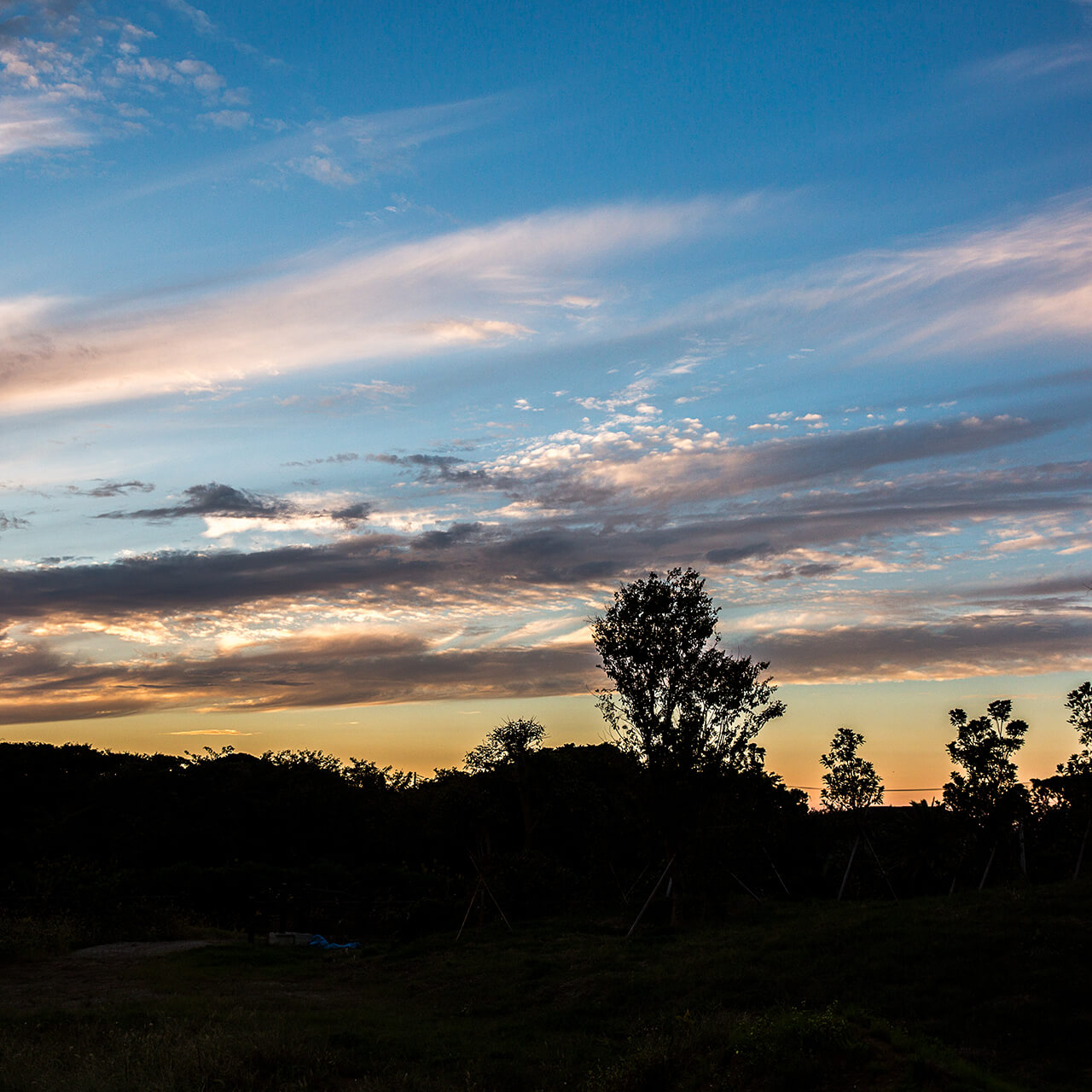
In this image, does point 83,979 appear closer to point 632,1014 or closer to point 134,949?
point 134,949

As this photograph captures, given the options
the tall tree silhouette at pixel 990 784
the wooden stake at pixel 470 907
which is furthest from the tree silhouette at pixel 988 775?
the wooden stake at pixel 470 907

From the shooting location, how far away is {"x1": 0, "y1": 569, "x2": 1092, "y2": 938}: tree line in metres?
24.2

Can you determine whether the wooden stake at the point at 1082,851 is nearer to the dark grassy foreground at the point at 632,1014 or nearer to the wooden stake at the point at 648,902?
the dark grassy foreground at the point at 632,1014

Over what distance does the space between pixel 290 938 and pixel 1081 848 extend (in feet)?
73.3

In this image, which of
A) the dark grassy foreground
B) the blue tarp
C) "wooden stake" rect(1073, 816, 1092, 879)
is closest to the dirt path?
the dark grassy foreground

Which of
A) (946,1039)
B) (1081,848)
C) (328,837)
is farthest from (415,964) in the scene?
(328,837)

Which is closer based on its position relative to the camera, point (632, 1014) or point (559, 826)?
point (632, 1014)

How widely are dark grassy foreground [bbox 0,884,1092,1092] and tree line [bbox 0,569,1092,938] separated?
4.80m

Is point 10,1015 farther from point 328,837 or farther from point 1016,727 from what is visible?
point 328,837

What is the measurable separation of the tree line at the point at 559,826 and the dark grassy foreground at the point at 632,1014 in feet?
15.8

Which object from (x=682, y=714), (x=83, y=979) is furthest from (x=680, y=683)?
(x=83, y=979)

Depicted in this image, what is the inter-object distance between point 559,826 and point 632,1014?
87.9ft

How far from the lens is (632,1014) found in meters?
14.4

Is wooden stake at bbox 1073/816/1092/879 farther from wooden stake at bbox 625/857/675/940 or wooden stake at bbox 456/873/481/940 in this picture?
wooden stake at bbox 456/873/481/940
